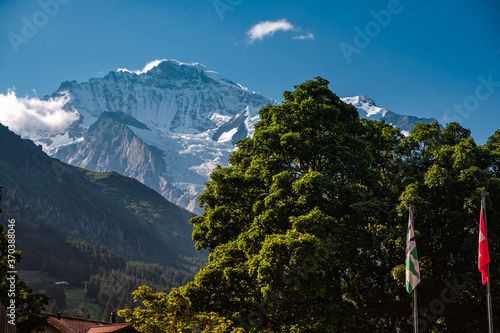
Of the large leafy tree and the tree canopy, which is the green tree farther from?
the large leafy tree

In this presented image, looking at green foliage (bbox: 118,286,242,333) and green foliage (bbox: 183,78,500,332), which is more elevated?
green foliage (bbox: 183,78,500,332)

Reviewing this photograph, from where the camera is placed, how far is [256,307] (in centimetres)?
2852

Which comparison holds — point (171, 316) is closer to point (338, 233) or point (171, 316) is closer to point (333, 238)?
point (333, 238)

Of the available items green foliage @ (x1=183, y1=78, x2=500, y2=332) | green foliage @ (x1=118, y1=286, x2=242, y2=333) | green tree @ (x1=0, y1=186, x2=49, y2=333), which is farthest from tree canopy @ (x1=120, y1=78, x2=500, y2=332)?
green tree @ (x1=0, y1=186, x2=49, y2=333)

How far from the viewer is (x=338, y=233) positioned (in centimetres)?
2655

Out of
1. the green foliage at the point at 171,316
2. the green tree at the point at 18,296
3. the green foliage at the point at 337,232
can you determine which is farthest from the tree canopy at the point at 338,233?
the green tree at the point at 18,296

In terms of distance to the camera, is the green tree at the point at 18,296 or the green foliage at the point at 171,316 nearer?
the green foliage at the point at 171,316

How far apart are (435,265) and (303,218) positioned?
8837 millimetres

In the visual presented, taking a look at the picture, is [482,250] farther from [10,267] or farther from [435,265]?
[10,267]

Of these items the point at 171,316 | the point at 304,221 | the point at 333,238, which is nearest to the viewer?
the point at 171,316

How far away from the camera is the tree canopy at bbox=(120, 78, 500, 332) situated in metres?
25.7

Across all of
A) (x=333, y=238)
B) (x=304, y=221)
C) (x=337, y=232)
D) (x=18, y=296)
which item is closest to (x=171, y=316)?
(x=304, y=221)

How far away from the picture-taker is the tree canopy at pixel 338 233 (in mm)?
25719

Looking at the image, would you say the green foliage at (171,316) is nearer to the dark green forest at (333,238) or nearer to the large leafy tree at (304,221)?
the dark green forest at (333,238)
